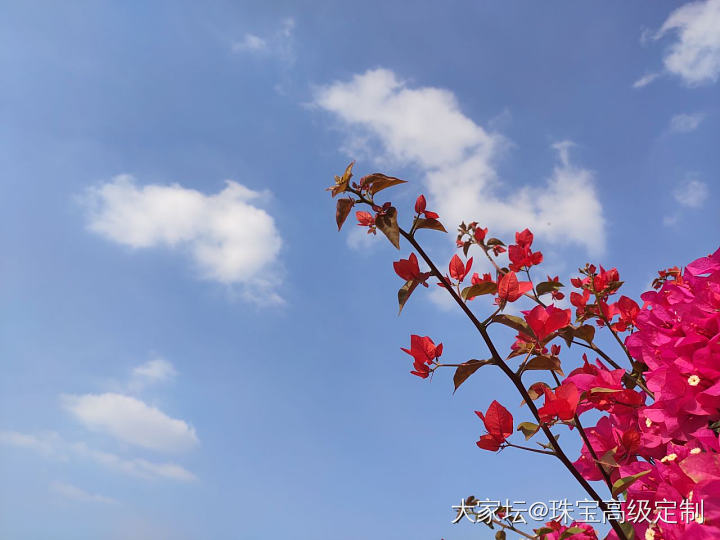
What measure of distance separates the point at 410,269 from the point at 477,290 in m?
0.15

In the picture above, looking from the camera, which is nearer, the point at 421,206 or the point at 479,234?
the point at 421,206

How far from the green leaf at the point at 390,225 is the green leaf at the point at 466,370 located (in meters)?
0.27

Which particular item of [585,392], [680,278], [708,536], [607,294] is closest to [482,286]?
[585,392]

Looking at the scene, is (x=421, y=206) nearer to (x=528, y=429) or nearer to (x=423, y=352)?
(x=423, y=352)

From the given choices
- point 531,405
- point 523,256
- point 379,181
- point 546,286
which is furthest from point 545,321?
point 523,256

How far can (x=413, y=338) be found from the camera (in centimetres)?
113

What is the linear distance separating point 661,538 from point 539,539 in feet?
0.75

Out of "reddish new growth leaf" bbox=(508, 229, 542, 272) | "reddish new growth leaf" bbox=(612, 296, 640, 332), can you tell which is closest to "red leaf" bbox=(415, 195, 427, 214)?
"reddish new growth leaf" bbox=(612, 296, 640, 332)

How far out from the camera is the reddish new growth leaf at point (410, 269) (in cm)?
105

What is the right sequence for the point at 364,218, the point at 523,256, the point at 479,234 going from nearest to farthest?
the point at 364,218 < the point at 523,256 < the point at 479,234

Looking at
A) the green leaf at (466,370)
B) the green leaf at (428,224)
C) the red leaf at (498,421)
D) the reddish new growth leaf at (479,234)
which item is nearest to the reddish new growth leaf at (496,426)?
the red leaf at (498,421)

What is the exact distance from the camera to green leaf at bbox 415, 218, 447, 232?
1.05m

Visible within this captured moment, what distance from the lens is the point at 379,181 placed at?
105 centimetres

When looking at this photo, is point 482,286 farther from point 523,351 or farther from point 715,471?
point 715,471
